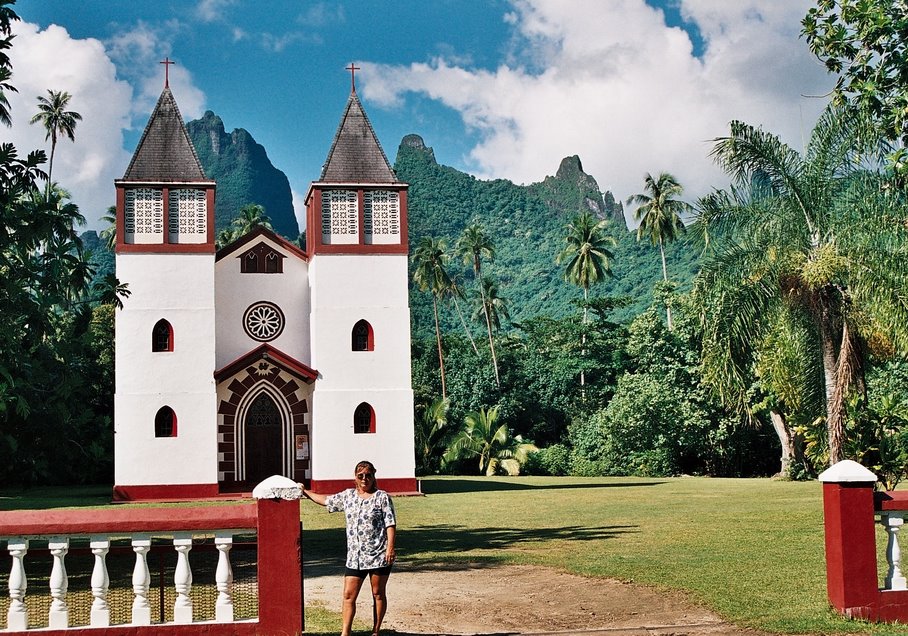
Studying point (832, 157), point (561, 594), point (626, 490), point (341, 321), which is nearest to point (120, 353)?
point (341, 321)

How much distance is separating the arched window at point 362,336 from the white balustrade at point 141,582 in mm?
22641

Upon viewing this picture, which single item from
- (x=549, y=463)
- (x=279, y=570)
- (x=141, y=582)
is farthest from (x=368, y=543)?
(x=549, y=463)

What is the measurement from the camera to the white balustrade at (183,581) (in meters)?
8.23

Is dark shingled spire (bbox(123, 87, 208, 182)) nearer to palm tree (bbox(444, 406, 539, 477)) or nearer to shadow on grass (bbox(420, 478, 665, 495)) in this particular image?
shadow on grass (bbox(420, 478, 665, 495))

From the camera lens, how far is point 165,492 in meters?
30.1

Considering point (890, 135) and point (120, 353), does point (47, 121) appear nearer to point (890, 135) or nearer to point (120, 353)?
point (120, 353)

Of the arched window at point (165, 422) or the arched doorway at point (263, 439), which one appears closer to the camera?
the arched window at point (165, 422)

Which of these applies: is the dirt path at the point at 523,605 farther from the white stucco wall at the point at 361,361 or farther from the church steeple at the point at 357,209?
the church steeple at the point at 357,209

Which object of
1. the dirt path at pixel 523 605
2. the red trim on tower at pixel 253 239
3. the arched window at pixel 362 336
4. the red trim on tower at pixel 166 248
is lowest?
the dirt path at pixel 523 605

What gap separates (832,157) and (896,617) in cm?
1349

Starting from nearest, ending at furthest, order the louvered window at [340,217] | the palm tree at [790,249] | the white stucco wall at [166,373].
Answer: the palm tree at [790,249]
the white stucco wall at [166,373]
the louvered window at [340,217]

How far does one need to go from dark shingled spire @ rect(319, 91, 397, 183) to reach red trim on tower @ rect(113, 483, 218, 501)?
917cm

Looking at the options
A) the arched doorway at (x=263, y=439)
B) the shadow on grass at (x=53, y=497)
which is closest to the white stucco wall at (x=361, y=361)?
the arched doorway at (x=263, y=439)

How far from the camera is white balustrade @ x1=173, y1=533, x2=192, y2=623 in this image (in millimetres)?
8227
